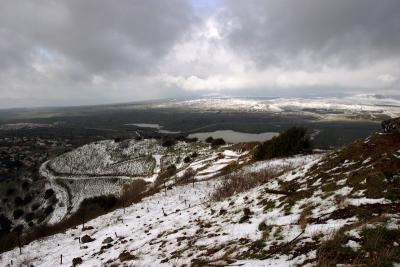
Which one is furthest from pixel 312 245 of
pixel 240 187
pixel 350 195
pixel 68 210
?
pixel 68 210

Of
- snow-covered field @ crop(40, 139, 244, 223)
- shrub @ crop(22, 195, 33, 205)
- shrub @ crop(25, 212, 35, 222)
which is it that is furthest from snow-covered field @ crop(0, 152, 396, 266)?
shrub @ crop(22, 195, 33, 205)

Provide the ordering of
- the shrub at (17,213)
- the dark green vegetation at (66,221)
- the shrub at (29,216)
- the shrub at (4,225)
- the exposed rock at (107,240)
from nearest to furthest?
1. the exposed rock at (107,240)
2. the dark green vegetation at (66,221)
3. the shrub at (4,225)
4. the shrub at (29,216)
5. the shrub at (17,213)

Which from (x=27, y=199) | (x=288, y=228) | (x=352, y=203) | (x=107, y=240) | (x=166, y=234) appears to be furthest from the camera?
(x=27, y=199)

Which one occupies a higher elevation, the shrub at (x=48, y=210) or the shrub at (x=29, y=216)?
the shrub at (x=48, y=210)

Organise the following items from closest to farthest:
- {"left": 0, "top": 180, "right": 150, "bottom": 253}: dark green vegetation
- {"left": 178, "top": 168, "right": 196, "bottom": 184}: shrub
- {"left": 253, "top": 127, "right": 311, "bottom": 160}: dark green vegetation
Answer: {"left": 0, "top": 180, "right": 150, "bottom": 253}: dark green vegetation < {"left": 253, "top": 127, "right": 311, "bottom": 160}: dark green vegetation < {"left": 178, "top": 168, "right": 196, "bottom": 184}: shrub

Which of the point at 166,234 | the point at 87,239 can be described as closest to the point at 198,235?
the point at 166,234

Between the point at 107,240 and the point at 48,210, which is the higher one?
the point at 107,240

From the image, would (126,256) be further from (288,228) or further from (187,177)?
(187,177)

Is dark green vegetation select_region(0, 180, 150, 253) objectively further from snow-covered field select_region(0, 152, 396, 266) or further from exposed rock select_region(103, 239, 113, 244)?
exposed rock select_region(103, 239, 113, 244)

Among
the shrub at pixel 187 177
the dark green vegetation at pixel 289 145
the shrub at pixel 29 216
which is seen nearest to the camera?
the dark green vegetation at pixel 289 145

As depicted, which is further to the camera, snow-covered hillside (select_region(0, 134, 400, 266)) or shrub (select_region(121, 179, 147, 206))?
shrub (select_region(121, 179, 147, 206))

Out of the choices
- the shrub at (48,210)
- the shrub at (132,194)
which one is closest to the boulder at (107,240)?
the shrub at (132,194)

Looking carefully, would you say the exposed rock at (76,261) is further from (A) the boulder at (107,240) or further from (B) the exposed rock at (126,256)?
(B) the exposed rock at (126,256)

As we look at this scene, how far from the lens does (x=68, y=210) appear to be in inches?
2697
